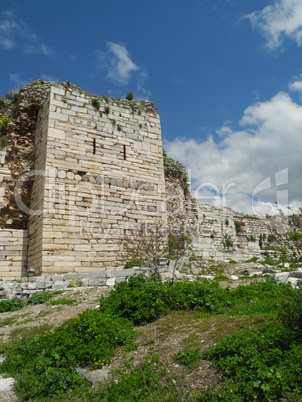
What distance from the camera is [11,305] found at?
800cm

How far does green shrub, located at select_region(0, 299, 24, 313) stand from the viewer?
7.87 m

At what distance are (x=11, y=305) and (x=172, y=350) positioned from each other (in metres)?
5.27

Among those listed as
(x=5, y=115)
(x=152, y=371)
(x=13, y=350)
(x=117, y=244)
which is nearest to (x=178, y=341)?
(x=152, y=371)

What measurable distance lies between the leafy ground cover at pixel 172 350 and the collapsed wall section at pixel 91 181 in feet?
13.9

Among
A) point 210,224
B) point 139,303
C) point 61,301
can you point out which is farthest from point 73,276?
point 210,224

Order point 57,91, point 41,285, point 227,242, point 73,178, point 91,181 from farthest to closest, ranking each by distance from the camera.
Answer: point 227,242 < point 57,91 < point 91,181 < point 73,178 < point 41,285

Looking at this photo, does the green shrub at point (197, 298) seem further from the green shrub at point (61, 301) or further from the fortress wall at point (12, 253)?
the fortress wall at point (12, 253)

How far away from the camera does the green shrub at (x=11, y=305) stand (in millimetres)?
7867

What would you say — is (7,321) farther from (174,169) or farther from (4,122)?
(174,169)

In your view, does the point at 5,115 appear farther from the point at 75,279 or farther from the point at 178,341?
the point at 178,341

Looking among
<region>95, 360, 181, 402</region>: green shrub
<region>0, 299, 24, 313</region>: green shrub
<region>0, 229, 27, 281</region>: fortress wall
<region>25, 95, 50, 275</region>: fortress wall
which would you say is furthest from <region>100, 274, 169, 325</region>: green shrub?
<region>0, 229, 27, 281</region>: fortress wall

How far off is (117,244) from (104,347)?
6.42m

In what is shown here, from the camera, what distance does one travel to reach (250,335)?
3.92m

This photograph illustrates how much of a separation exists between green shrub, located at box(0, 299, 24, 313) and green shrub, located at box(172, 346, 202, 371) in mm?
5325
